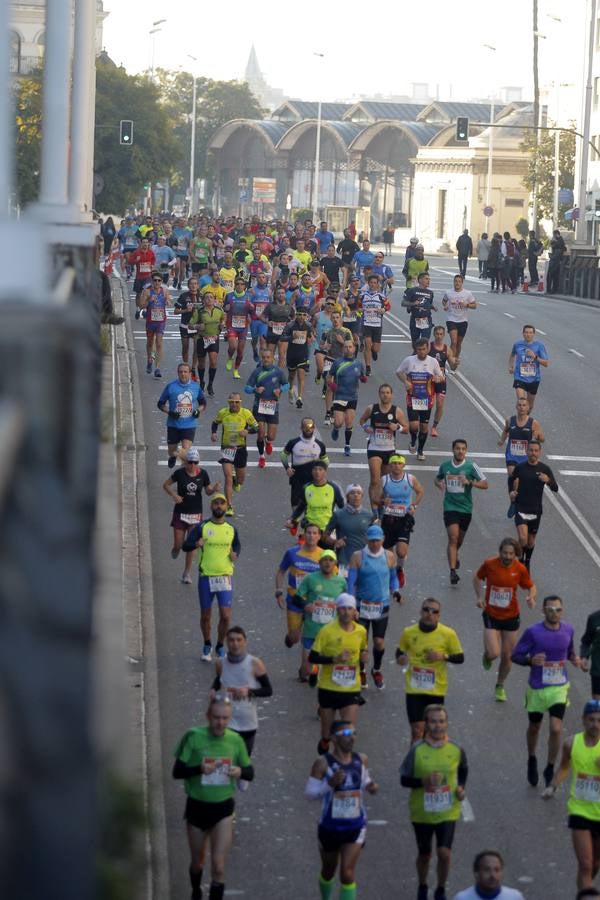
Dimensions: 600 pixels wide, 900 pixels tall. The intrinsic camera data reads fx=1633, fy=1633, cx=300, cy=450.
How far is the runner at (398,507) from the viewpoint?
19016 mm

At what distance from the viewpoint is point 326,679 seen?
14023 millimetres

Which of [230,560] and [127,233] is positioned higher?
[127,233]

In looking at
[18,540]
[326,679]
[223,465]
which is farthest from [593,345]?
[18,540]

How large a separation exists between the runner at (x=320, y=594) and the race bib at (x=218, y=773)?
3768 mm

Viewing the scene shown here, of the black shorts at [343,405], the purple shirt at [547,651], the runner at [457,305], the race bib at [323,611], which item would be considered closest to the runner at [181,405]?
the black shorts at [343,405]

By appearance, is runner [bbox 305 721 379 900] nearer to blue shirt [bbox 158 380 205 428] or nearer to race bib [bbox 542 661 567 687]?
race bib [bbox 542 661 567 687]

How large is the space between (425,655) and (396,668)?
3.93 meters

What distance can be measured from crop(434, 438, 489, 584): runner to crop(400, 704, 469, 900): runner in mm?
8249

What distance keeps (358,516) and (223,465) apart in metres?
6.13

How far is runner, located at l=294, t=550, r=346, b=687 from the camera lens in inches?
591

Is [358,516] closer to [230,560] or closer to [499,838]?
[230,560]

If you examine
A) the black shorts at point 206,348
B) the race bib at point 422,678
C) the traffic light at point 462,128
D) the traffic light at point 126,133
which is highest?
the traffic light at point 462,128

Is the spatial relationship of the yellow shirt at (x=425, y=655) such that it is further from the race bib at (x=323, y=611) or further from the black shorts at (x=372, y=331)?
the black shorts at (x=372, y=331)

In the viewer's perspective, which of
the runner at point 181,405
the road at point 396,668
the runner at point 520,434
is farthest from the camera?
the runner at point 181,405
